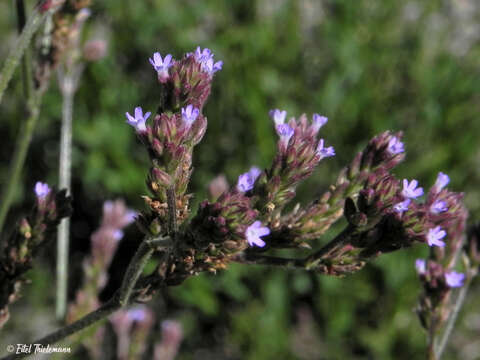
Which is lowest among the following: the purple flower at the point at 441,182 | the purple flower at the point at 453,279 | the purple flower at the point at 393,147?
the purple flower at the point at 453,279

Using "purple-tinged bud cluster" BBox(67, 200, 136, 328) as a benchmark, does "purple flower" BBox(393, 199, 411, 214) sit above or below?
below

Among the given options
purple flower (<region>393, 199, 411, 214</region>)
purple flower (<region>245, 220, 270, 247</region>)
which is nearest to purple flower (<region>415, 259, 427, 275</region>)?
purple flower (<region>393, 199, 411, 214</region>)

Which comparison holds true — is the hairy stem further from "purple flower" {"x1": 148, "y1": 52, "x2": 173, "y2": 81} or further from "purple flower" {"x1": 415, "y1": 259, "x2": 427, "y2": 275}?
"purple flower" {"x1": 415, "y1": 259, "x2": 427, "y2": 275}

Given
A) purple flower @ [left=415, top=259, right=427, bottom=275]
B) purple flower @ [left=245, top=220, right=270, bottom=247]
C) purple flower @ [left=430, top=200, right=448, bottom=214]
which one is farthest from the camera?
purple flower @ [left=415, top=259, right=427, bottom=275]

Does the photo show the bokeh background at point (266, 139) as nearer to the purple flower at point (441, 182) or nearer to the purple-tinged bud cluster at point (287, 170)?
the purple flower at point (441, 182)

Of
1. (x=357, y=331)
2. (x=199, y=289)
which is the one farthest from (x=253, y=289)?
(x=357, y=331)

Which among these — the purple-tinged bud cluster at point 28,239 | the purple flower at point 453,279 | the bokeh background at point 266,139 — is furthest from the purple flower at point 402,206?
the bokeh background at point 266,139

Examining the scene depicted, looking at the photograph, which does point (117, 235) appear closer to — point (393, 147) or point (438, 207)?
point (393, 147)

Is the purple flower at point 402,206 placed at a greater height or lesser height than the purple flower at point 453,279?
greater
